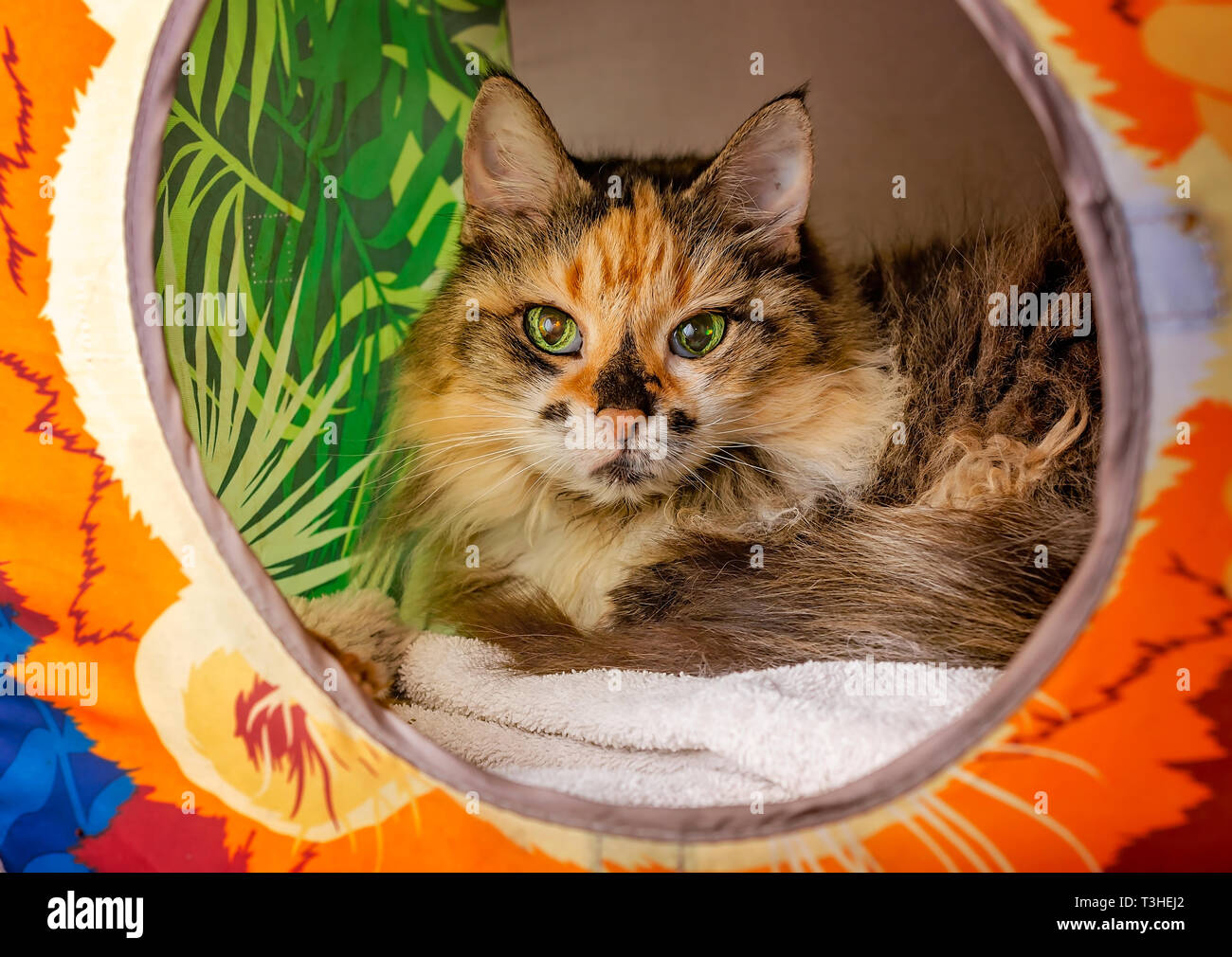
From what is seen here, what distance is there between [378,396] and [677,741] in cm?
111

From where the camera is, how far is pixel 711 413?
1402 mm

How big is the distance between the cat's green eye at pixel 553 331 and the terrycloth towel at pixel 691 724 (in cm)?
54

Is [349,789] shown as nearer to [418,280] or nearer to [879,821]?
[879,821]

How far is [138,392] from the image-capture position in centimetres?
107

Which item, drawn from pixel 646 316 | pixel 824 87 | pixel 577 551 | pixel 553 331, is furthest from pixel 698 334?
pixel 824 87

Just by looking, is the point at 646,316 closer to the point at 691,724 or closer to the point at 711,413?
the point at 711,413

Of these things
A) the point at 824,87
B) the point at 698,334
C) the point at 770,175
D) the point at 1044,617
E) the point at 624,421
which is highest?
the point at 824,87

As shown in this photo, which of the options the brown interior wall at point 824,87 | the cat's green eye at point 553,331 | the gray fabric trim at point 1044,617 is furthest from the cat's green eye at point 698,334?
the brown interior wall at point 824,87

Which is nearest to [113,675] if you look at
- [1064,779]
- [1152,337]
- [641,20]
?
[1064,779]

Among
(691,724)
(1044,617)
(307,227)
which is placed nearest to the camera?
(1044,617)

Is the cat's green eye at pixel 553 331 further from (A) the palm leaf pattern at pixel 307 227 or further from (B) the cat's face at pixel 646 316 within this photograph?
(A) the palm leaf pattern at pixel 307 227

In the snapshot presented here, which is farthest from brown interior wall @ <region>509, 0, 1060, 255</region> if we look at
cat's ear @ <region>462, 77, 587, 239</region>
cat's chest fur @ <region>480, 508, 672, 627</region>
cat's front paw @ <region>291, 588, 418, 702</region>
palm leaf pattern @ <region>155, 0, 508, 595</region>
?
cat's front paw @ <region>291, 588, 418, 702</region>

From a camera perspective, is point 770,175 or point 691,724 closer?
point 691,724

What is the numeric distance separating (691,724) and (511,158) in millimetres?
977
